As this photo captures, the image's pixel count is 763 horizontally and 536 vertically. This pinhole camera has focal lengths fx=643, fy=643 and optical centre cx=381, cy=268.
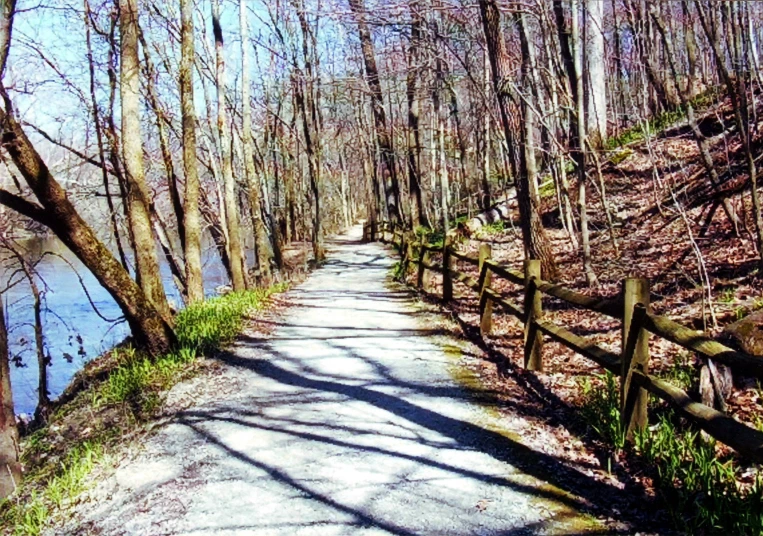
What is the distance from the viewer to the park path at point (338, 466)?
4.01 metres

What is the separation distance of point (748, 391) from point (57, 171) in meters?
17.0

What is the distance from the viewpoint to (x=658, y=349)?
269 inches

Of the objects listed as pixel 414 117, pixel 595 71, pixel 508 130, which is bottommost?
pixel 508 130

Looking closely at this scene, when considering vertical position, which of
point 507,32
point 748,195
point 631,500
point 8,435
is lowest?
point 631,500

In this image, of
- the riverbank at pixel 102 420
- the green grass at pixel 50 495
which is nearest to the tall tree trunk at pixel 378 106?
the riverbank at pixel 102 420

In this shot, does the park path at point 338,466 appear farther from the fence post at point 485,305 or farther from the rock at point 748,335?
the rock at point 748,335

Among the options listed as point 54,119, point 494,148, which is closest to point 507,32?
point 54,119

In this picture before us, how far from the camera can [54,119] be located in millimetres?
17297

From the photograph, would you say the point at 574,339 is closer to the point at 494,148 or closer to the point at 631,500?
the point at 631,500

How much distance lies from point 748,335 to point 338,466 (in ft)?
11.1

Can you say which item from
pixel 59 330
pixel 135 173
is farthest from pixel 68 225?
pixel 59 330

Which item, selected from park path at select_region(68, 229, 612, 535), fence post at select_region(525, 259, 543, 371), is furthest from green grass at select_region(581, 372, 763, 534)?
fence post at select_region(525, 259, 543, 371)

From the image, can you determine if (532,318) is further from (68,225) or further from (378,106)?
(378,106)

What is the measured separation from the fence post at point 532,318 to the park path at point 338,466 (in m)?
0.89
